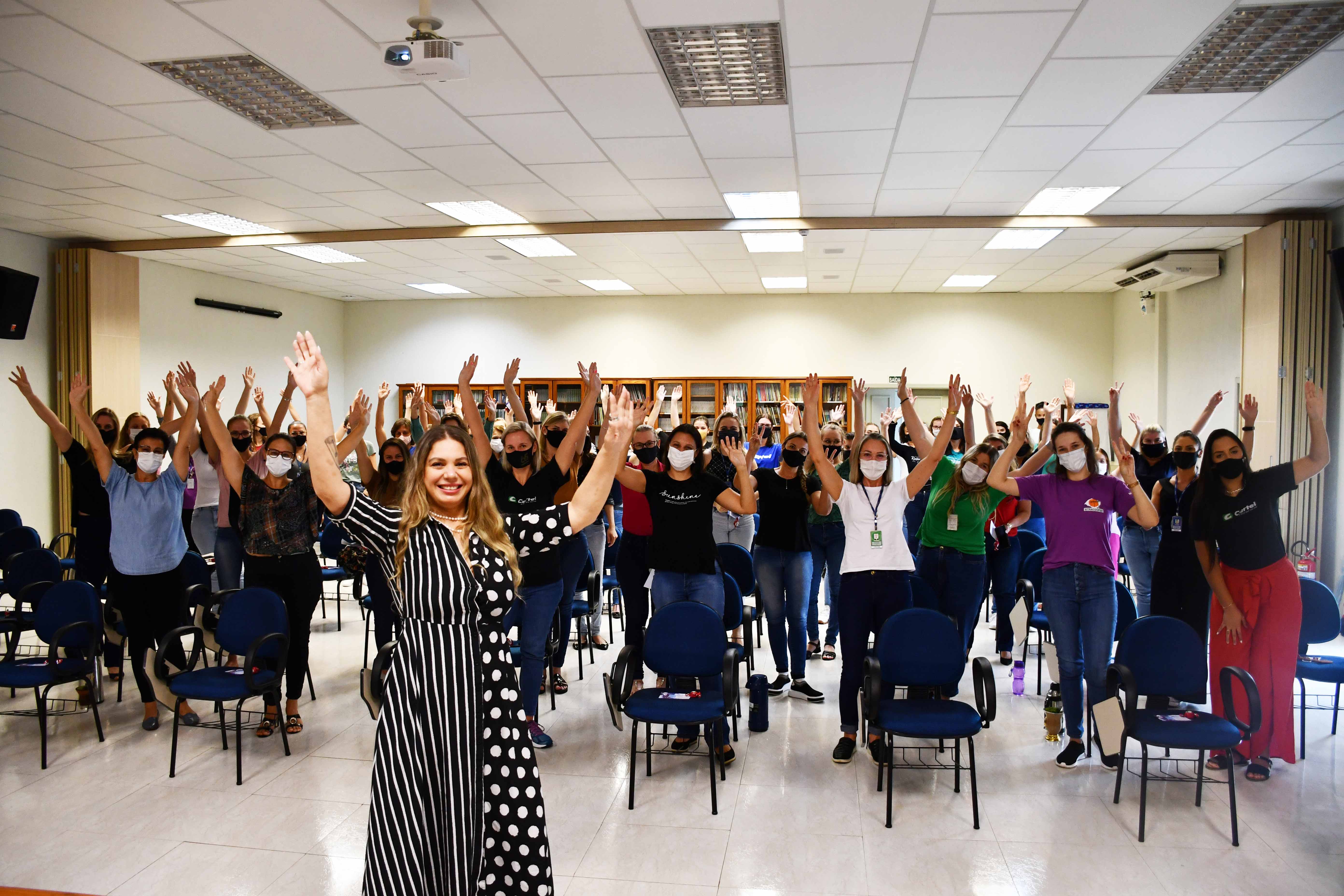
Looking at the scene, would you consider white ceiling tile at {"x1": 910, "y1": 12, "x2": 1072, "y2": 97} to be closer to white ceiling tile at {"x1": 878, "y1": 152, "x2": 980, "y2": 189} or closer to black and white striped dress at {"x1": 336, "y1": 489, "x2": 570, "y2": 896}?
white ceiling tile at {"x1": 878, "y1": 152, "x2": 980, "y2": 189}

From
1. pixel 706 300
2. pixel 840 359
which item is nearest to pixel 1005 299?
pixel 840 359

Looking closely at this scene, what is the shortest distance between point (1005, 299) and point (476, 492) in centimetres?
1118

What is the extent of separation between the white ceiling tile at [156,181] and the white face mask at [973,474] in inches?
241

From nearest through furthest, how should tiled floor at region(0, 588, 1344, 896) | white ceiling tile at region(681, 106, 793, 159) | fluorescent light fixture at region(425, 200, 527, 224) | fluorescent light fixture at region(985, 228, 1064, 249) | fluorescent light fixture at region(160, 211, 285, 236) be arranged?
tiled floor at region(0, 588, 1344, 896) → white ceiling tile at region(681, 106, 793, 159) → fluorescent light fixture at region(425, 200, 527, 224) → fluorescent light fixture at region(160, 211, 285, 236) → fluorescent light fixture at region(985, 228, 1064, 249)

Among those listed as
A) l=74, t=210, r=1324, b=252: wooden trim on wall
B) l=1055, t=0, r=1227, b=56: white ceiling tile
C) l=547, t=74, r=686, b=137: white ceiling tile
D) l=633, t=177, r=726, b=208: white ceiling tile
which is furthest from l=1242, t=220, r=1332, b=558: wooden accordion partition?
l=547, t=74, r=686, b=137: white ceiling tile

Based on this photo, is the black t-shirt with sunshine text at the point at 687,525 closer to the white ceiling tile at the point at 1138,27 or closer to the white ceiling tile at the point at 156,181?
the white ceiling tile at the point at 1138,27

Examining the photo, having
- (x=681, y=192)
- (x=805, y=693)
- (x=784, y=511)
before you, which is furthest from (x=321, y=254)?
(x=805, y=693)

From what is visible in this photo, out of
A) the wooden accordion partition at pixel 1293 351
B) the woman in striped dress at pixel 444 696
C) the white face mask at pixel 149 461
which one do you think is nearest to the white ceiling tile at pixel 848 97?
the woman in striped dress at pixel 444 696

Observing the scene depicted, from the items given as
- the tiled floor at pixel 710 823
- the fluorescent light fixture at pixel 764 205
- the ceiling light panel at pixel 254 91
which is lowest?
the tiled floor at pixel 710 823

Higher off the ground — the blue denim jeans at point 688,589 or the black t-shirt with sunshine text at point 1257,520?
the black t-shirt with sunshine text at point 1257,520

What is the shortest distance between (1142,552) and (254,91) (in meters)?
6.34

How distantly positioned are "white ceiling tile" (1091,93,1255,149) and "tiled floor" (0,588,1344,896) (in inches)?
142

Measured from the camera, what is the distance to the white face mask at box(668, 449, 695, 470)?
4.09 metres

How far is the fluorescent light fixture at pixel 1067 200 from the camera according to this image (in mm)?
6695
